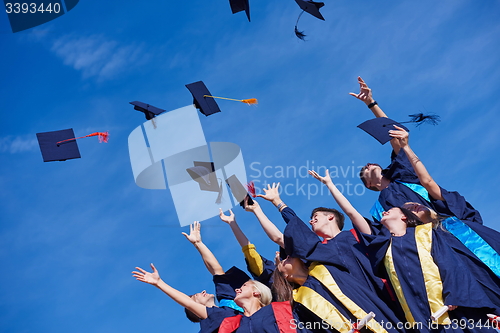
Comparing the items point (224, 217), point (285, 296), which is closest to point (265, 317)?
point (285, 296)

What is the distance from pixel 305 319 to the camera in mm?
3895

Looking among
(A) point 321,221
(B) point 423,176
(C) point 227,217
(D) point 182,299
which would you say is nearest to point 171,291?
(D) point 182,299

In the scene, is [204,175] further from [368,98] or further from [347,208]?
[347,208]

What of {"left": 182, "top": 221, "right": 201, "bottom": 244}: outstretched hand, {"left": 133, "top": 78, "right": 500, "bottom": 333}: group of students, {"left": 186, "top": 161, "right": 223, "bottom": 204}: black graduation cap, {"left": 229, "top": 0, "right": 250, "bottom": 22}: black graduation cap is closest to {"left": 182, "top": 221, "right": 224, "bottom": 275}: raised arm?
{"left": 182, "top": 221, "right": 201, "bottom": 244}: outstretched hand

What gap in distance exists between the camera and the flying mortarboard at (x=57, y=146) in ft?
22.1

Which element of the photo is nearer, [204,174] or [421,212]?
[421,212]

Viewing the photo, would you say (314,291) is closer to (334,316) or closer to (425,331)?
(334,316)

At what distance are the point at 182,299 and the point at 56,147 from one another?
3.38 meters

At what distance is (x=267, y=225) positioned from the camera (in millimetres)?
4734

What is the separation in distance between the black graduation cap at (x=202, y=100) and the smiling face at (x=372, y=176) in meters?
2.34

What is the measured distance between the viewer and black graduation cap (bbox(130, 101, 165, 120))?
6.94 m

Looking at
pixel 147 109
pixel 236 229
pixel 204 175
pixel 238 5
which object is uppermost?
pixel 238 5

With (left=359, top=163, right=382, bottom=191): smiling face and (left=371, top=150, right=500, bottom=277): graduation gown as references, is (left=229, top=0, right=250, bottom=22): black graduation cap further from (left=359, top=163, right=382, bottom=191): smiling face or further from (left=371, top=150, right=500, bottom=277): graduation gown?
(left=371, top=150, right=500, bottom=277): graduation gown

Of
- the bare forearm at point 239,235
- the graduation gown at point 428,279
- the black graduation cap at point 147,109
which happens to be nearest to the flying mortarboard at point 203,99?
the black graduation cap at point 147,109
